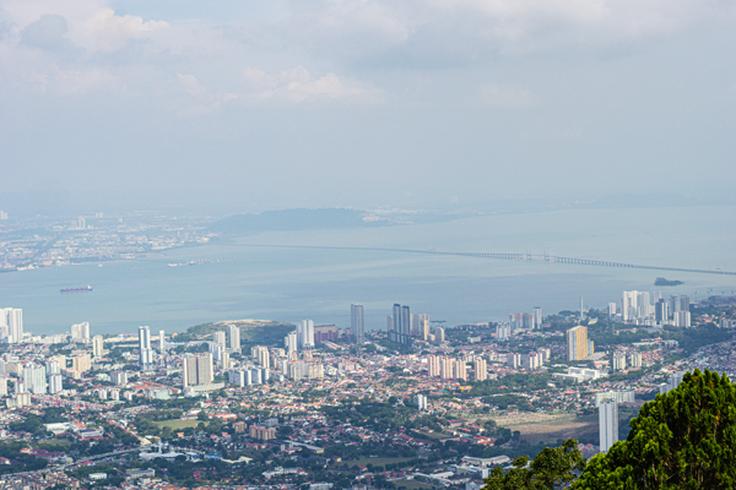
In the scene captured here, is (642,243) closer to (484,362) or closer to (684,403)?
(484,362)


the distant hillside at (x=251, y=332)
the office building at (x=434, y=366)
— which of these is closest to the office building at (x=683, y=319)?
the office building at (x=434, y=366)

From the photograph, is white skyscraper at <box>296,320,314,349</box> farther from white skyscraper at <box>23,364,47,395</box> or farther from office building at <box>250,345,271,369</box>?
white skyscraper at <box>23,364,47,395</box>

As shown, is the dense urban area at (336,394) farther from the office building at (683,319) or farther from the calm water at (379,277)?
the calm water at (379,277)

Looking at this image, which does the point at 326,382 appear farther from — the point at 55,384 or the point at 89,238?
the point at 89,238

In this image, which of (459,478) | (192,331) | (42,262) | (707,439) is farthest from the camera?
(42,262)

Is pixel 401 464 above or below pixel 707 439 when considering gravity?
below

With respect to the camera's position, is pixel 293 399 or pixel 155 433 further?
pixel 293 399

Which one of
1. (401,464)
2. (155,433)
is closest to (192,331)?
(155,433)
